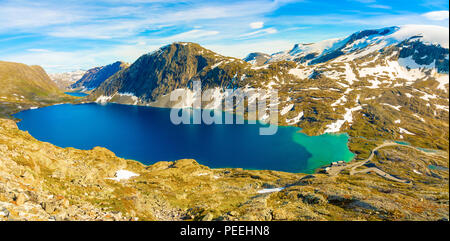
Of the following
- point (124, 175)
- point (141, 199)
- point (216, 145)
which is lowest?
point (216, 145)

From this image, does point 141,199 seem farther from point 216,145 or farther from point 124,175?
point 216,145

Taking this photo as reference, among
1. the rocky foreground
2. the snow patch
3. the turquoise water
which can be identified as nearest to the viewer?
the rocky foreground

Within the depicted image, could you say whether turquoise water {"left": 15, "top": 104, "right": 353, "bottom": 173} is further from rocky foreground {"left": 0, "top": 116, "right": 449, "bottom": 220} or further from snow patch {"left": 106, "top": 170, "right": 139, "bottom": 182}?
rocky foreground {"left": 0, "top": 116, "right": 449, "bottom": 220}

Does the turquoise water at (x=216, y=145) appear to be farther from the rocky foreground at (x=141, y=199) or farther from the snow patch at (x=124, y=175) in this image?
the rocky foreground at (x=141, y=199)

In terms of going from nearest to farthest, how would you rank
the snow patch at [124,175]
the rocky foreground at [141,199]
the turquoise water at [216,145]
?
the rocky foreground at [141,199] → the snow patch at [124,175] → the turquoise water at [216,145]

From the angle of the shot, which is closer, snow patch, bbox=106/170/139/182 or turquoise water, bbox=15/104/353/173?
snow patch, bbox=106/170/139/182

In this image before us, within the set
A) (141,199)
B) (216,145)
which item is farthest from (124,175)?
(216,145)

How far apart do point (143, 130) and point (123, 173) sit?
139732mm

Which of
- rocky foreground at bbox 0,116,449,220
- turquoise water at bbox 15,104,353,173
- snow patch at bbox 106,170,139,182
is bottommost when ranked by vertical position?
turquoise water at bbox 15,104,353,173

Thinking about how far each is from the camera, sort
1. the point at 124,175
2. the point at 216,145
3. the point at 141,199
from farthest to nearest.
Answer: the point at 216,145, the point at 124,175, the point at 141,199

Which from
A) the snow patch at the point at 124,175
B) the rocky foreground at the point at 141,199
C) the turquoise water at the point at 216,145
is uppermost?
the rocky foreground at the point at 141,199

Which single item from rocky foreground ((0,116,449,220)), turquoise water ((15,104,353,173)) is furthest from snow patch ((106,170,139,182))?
turquoise water ((15,104,353,173))

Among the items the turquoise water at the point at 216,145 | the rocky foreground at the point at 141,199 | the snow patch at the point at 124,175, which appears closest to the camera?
the rocky foreground at the point at 141,199

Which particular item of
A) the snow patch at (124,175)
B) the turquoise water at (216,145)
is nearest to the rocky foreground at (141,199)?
the snow patch at (124,175)
